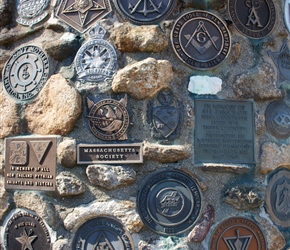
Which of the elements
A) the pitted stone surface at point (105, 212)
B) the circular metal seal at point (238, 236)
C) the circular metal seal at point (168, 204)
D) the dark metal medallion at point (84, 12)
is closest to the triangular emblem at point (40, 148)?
the pitted stone surface at point (105, 212)

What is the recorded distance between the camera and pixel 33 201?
3.29 meters

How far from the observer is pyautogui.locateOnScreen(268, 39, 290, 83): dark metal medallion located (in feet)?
11.9

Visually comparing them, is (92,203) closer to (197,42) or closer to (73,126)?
(73,126)

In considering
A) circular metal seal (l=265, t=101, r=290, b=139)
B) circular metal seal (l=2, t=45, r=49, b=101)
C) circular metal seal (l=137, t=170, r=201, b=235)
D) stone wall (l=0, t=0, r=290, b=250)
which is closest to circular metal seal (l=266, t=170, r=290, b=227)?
stone wall (l=0, t=0, r=290, b=250)

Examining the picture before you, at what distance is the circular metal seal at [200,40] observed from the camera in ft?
11.0

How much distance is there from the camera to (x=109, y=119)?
324 centimetres

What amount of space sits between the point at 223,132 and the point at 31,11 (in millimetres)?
2060

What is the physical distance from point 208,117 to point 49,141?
1.33 meters

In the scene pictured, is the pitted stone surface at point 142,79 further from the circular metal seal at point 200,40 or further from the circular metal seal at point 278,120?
the circular metal seal at point 278,120

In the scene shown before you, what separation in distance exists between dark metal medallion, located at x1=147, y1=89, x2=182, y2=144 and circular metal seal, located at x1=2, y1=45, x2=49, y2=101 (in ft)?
3.29

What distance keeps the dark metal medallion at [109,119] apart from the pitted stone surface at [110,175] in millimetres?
244

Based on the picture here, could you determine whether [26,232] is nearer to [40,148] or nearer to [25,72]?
[40,148]

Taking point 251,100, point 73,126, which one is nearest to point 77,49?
point 73,126

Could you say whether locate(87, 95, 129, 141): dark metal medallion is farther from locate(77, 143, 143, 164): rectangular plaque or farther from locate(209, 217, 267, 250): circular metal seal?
locate(209, 217, 267, 250): circular metal seal
